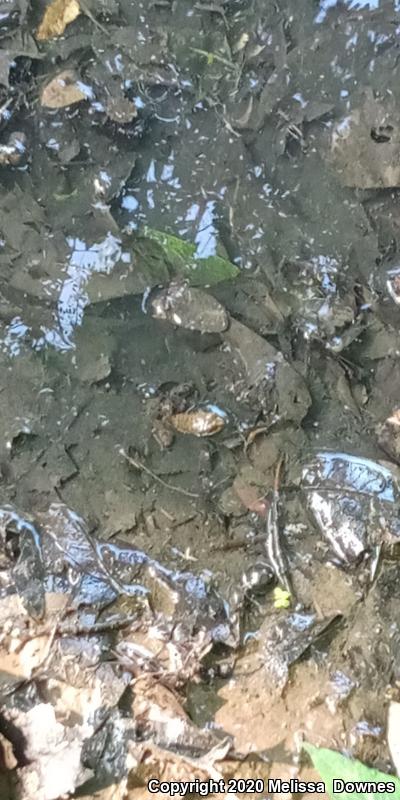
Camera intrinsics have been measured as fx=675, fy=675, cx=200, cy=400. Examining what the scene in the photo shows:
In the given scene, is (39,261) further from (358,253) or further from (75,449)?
(358,253)

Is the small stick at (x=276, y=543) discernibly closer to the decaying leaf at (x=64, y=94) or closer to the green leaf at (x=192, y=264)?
the green leaf at (x=192, y=264)

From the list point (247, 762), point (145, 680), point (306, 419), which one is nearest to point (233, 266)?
point (306, 419)

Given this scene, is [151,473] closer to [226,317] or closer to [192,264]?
[226,317]

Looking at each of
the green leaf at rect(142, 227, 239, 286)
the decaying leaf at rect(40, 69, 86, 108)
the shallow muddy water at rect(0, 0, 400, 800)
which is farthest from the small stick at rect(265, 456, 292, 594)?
the decaying leaf at rect(40, 69, 86, 108)

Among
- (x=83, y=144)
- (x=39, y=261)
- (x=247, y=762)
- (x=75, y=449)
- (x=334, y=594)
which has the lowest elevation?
(x=247, y=762)

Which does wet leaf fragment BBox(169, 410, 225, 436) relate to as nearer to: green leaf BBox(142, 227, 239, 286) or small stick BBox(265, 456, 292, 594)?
small stick BBox(265, 456, 292, 594)

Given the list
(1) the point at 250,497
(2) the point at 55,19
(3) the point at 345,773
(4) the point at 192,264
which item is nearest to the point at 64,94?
(2) the point at 55,19
